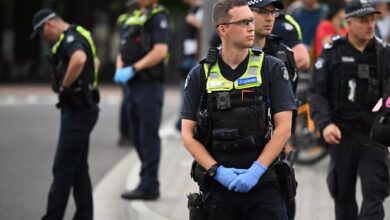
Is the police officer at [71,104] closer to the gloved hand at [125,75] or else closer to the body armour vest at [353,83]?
the gloved hand at [125,75]

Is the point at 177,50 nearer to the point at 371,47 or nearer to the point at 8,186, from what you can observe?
the point at 8,186

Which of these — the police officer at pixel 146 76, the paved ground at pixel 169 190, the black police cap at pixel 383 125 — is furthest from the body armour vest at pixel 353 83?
the police officer at pixel 146 76

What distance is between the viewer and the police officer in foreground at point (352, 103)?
22.0 ft

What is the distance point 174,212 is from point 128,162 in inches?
132

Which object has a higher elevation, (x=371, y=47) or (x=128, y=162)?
(x=371, y=47)

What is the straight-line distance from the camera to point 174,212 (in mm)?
8141

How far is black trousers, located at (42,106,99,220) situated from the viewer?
7.43m

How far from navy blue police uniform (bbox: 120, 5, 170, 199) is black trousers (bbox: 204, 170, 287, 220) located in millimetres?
3589

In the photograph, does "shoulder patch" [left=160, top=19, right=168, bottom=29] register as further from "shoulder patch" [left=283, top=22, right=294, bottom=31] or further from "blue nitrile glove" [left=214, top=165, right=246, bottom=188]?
"blue nitrile glove" [left=214, top=165, right=246, bottom=188]

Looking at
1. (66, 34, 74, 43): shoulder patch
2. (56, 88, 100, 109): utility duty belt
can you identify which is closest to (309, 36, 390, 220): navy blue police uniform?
(56, 88, 100, 109): utility duty belt

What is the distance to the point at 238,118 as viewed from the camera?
510 cm

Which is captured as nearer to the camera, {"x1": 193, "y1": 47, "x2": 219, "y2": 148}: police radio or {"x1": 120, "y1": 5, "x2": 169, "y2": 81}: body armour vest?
{"x1": 193, "y1": 47, "x2": 219, "y2": 148}: police radio

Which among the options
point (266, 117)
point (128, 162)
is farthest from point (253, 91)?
point (128, 162)

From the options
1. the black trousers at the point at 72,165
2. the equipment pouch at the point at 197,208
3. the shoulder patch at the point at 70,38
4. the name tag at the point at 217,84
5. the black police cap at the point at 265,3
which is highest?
the black police cap at the point at 265,3
